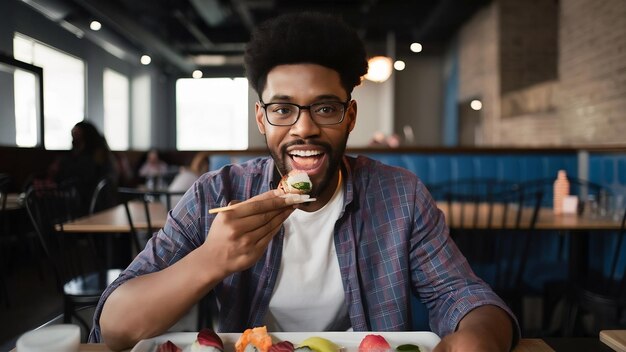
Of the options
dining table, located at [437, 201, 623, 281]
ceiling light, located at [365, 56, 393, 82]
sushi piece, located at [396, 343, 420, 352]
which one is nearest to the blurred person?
ceiling light, located at [365, 56, 393, 82]

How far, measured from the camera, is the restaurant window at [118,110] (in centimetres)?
790

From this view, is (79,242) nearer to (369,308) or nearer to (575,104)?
(369,308)

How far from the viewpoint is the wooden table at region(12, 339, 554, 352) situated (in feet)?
2.70

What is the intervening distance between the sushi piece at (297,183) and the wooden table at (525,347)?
16.8 inches

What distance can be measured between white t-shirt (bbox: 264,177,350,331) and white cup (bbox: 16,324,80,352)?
0.51 metres

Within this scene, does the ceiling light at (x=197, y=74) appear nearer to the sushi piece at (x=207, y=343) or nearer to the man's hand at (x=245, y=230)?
the man's hand at (x=245, y=230)

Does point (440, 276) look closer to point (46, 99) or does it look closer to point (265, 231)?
point (265, 231)

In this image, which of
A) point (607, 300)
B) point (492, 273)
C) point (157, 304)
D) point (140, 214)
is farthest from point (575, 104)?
point (157, 304)

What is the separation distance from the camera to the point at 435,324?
1124 mm

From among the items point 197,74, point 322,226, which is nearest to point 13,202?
point 322,226

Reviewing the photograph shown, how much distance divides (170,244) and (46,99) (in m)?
1.78

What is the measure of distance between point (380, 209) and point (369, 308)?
0.75ft

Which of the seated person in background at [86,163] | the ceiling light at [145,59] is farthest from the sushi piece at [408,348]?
the ceiling light at [145,59]

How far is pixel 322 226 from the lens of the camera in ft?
4.03
